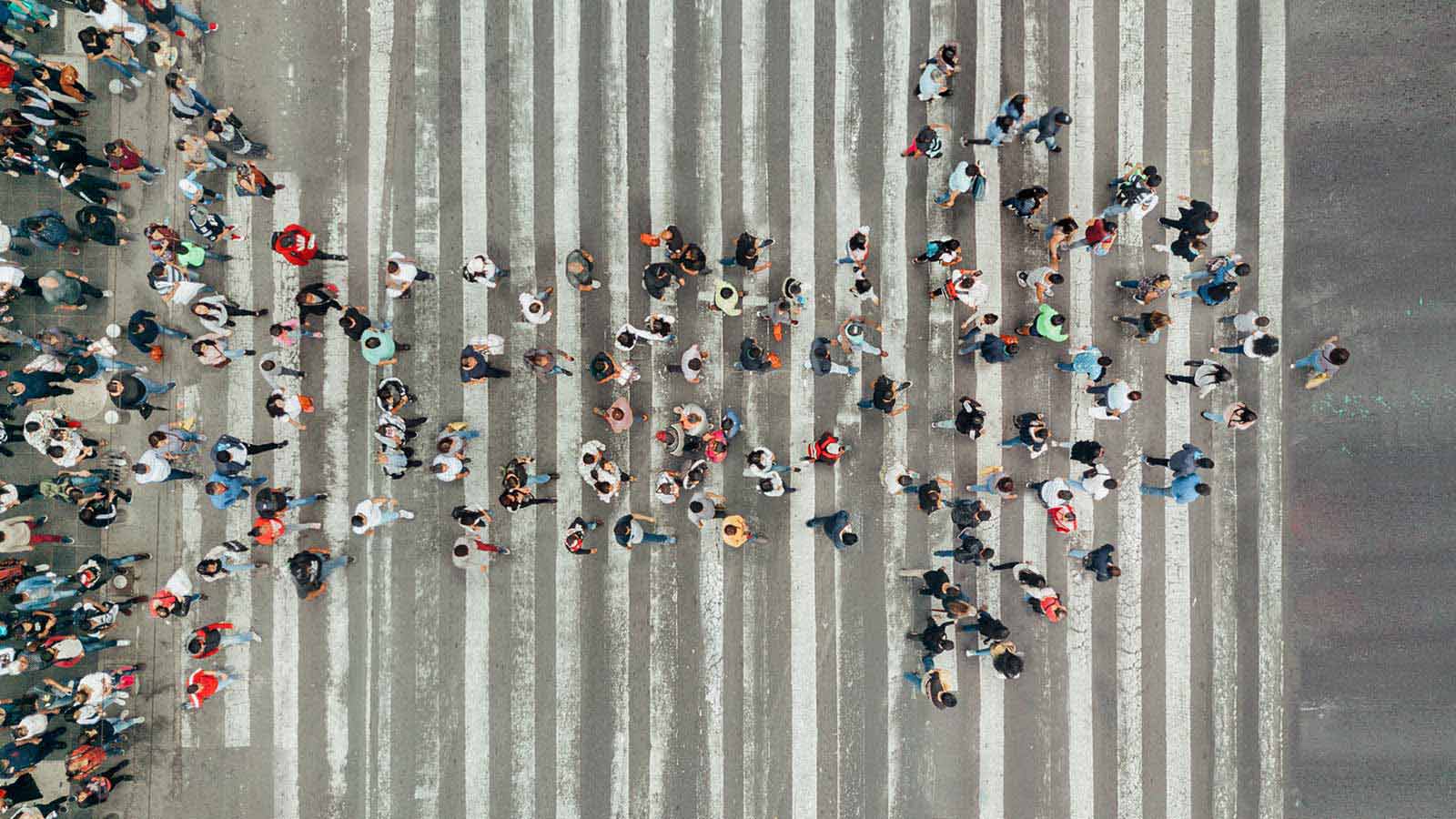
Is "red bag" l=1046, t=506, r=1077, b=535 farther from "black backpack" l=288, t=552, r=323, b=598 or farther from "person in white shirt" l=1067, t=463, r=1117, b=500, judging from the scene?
"black backpack" l=288, t=552, r=323, b=598

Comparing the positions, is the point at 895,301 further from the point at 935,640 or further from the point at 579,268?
the point at 935,640

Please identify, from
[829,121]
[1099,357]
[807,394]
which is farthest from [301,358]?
[1099,357]

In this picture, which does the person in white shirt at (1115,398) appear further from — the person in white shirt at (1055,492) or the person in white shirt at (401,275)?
the person in white shirt at (401,275)

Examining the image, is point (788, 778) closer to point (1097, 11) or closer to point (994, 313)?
point (994, 313)

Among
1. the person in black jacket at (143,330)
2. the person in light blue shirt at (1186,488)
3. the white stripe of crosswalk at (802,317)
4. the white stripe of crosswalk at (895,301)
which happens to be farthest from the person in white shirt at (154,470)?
the person in light blue shirt at (1186,488)

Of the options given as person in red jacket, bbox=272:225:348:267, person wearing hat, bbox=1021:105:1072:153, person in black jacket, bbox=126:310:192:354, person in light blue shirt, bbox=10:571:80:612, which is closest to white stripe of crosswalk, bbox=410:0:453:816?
person in red jacket, bbox=272:225:348:267

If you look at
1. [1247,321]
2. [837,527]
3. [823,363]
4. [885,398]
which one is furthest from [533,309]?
[1247,321]
